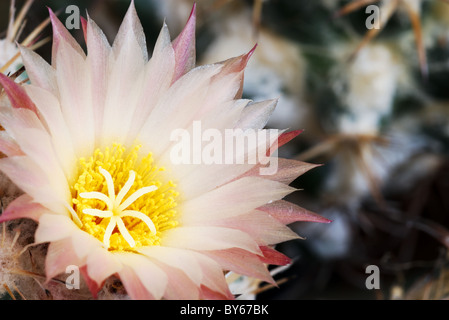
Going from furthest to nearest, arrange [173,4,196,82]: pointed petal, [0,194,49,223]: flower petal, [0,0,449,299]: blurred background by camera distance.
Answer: [0,0,449,299]: blurred background < [173,4,196,82]: pointed petal < [0,194,49,223]: flower petal

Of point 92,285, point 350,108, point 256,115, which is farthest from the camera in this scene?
point 350,108

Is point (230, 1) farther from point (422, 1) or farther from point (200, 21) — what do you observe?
point (422, 1)

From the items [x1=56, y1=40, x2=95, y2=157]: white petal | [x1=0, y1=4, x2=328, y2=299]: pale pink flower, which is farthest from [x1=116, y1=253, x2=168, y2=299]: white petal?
[x1=56, y1=40, x2=95, y2=157]: white petal

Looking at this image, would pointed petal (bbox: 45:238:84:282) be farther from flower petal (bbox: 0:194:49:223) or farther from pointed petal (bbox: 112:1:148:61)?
pointed petal (bbox: 112:1:148:61)

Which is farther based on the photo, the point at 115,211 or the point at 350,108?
the point at 350,108

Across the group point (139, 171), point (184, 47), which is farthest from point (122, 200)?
point (184, 47)

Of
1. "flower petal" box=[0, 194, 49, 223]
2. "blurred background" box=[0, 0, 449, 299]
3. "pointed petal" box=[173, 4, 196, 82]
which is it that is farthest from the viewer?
"blurred background" box=[0, 0, 449, 299]

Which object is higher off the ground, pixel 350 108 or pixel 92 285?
pixel 350 108

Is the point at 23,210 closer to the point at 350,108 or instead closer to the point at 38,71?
the point at 38,71

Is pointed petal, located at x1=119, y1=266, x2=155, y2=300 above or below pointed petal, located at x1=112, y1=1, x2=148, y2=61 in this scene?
below
